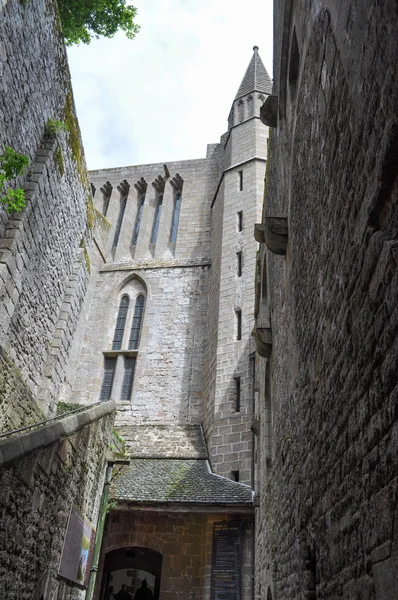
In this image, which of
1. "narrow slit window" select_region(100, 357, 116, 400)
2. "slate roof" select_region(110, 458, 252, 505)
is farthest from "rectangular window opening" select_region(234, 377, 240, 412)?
"narrow slit window" select_region(100, 357, 116, 400)

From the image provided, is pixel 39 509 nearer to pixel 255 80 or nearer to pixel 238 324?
pixel 238 324

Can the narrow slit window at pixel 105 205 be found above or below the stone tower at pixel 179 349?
above

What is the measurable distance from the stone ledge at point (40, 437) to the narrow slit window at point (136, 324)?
24.0 ft

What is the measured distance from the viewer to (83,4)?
11891 mm

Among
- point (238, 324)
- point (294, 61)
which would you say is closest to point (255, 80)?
point (238, 324)

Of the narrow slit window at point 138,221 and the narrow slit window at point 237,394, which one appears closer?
the narrow slit window at point 237,394

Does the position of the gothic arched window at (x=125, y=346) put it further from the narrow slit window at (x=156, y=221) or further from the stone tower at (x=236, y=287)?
the stone tower at (x=236, y=287)

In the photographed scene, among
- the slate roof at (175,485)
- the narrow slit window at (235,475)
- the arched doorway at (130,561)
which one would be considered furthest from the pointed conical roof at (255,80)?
the arched doorway at (130,561)

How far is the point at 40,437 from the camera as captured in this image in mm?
5859

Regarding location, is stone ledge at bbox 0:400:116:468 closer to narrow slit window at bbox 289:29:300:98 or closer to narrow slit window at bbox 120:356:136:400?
narrow slit window at bbox 289:29:300:98

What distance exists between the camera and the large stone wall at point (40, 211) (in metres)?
7.70

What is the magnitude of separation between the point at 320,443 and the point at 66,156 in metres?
8.49

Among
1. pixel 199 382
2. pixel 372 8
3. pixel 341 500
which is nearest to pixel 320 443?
pixel 341 500

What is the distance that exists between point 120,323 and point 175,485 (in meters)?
7.23
